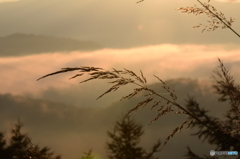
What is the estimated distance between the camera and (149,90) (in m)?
2.03

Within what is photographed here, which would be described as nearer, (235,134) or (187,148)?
(235,134)

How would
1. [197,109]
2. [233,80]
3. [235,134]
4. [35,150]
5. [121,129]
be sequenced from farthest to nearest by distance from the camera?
1. [121,129]
2. [197,109]
3. [233,80]
4. [235,134]
5. [35,150]

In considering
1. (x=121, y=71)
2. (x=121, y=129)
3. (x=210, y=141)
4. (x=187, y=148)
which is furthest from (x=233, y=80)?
(x=121, y=129)

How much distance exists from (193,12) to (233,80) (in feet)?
2.09

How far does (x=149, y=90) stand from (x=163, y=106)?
0.17m

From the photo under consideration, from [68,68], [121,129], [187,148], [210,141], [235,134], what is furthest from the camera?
[121,129]

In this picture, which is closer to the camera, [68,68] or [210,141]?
[68,68]

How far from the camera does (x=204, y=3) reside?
2.52 meters

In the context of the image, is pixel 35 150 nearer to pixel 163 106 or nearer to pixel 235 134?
pixel 163 106

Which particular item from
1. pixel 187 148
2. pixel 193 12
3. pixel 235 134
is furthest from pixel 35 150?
pixel 187 148

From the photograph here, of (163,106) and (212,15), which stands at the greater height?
(212,15)

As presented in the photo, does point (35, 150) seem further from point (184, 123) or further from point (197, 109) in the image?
point (197, 109)

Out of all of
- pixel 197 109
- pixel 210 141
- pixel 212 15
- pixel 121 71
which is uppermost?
pixel 197 109

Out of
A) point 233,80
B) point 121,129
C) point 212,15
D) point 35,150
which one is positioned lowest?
point 35,150
